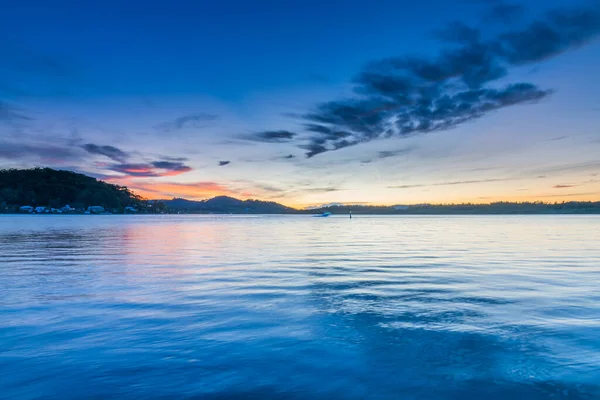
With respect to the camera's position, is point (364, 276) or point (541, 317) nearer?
point (541, 317)

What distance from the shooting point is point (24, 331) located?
9805 millimetres

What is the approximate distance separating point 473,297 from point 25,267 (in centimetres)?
2265

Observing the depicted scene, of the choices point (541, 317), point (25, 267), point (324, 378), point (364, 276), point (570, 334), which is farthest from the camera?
point (25, 267)

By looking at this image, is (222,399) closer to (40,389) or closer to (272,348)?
(272,348)

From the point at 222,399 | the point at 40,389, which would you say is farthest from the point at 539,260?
the point at 40,389

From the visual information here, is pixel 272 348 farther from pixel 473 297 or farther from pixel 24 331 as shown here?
pixel 473 297

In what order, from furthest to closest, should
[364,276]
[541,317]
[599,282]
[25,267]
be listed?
[25,267] < [364,276] < [599,282] < [541,317]

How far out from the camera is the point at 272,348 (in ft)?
28.0

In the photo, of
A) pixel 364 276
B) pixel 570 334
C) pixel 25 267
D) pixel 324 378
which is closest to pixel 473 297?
pixel 570 334

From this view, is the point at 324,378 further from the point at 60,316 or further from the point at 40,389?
the point at 60,316

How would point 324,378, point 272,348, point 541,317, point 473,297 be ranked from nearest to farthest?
point 324,378
point 272,348
point 541,317
point 473,297

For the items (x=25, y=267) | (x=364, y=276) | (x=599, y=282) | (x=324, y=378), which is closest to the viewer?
(x=324, y=378)

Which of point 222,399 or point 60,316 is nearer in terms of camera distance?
point 222,399

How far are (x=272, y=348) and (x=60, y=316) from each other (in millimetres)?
6918
